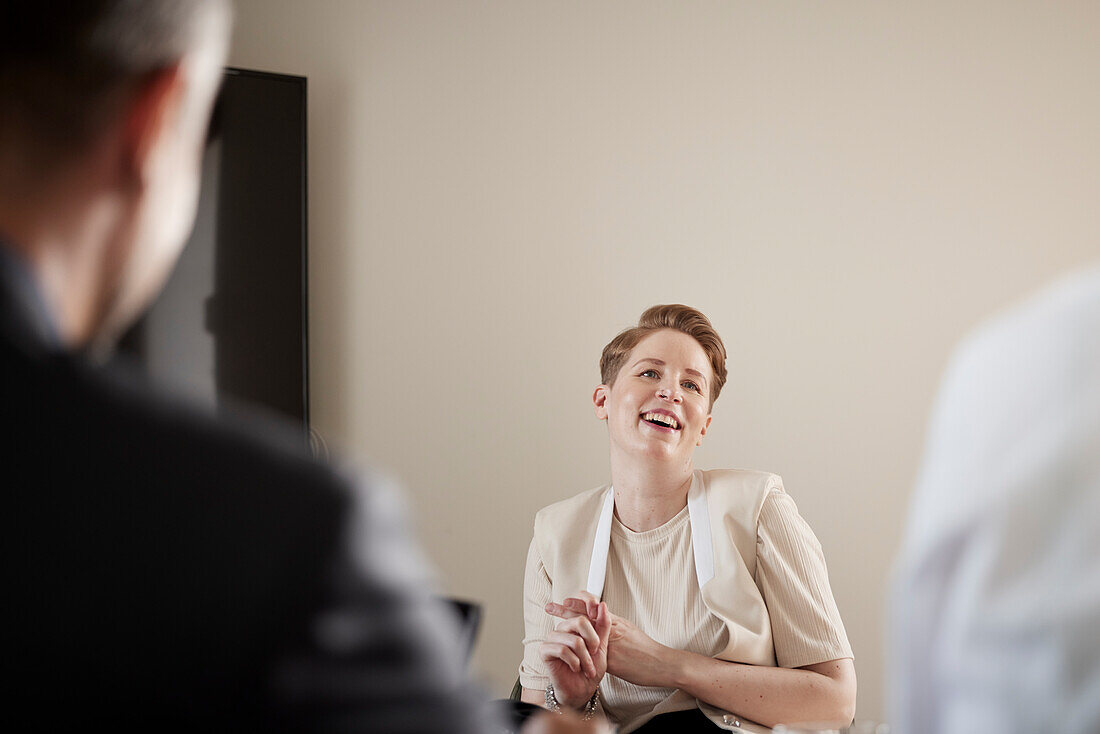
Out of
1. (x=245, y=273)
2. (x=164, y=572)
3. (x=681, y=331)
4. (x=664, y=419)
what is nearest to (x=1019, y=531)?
(x=164, y=572)

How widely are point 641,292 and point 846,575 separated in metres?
1.00

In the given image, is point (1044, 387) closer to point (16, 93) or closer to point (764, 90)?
point (16, 93)

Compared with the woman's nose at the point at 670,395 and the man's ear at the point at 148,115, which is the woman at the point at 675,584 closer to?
the woman's nose at the point at 670,395

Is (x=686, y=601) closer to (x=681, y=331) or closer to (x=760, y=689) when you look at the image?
(x=760, y=689)

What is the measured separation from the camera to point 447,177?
252 centimetres

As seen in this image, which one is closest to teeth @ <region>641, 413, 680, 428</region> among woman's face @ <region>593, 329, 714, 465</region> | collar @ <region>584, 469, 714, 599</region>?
woman's face @ <region>593, 329, 714, 465</region>

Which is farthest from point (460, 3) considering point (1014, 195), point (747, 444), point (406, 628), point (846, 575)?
point (406, 628)

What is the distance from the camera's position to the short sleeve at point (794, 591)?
1.80 m

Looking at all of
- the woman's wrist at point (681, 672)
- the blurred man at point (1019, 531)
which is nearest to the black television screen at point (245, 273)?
the woman's wrist at point (681, 672)

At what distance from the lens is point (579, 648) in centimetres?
170

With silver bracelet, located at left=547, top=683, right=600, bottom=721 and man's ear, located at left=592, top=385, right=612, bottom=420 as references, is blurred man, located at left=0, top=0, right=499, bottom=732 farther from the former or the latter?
man's ear, located at left=592, top=385, right=612, bottom=420

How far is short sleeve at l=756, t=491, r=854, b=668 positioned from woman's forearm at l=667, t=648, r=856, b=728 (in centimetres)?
6

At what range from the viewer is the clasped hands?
171 cm

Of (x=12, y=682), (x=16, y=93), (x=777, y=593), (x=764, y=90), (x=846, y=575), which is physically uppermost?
(x=764, y=90)
